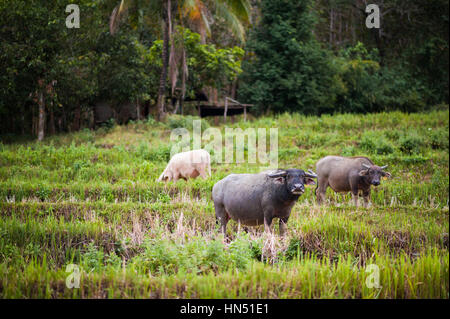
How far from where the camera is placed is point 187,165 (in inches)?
436

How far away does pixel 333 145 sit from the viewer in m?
15.4

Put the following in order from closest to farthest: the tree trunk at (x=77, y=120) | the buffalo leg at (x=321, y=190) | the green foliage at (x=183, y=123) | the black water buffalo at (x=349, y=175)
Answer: the black water buffalo at (x=349, y=175) < the buffalo leg at (x=321, y=190) < the green foliage at (x=183, y=123) < the tree trunk at (x=77, y=120)

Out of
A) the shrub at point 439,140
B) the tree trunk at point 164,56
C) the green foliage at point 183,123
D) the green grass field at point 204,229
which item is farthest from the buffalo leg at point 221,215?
the tree trunk at point 164,56

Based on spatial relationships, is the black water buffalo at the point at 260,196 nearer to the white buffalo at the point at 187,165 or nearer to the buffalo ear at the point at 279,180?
the buffalo ear at the point at 279,180

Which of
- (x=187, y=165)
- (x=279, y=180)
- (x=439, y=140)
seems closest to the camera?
(x=279, y=180)

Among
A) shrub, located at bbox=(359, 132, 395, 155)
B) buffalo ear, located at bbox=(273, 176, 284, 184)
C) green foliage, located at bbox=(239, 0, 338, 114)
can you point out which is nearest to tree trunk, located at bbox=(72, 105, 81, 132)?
green foliage, located at bbox=(239, 0, 338, 114)

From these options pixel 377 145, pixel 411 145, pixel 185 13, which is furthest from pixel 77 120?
pixel 411 145

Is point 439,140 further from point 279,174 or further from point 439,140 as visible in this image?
point 279,174

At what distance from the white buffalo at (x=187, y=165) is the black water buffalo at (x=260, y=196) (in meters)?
3.88

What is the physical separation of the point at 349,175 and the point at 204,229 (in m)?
3.50

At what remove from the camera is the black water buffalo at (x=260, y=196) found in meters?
6.16

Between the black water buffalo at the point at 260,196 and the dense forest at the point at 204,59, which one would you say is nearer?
the black water buffalo at the point at 260,196
